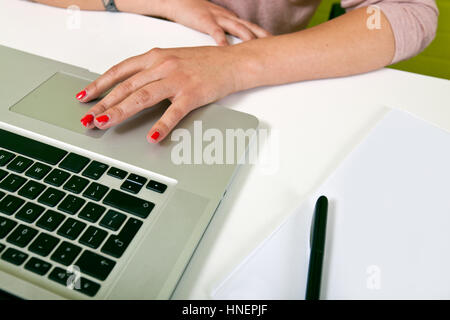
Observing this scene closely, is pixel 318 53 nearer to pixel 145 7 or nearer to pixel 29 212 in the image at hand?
pixel 145 7

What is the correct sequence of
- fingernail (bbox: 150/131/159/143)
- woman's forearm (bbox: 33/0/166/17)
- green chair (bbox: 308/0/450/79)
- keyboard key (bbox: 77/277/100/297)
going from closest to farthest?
keyboard key (bbox: 77/277/100/297) → fingernail (bbox: 150/131/159/143) → woman's forearm (bbox: 33/0/166/17) → green chair (bbox: 308/0/450/79)

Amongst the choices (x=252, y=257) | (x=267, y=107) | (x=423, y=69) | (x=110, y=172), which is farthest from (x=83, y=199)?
(x=423, y=69)

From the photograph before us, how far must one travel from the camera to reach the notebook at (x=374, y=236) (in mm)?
315

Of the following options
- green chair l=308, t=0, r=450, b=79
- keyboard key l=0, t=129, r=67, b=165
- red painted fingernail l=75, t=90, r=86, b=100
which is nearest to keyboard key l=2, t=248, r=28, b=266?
keyboard key l=0, t=129, r=67, b=165

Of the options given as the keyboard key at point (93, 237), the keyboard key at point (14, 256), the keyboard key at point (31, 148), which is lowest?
the keyboard key at point (14, 256)

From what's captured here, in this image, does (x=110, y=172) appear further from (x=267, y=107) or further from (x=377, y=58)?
(x=377, y=58)

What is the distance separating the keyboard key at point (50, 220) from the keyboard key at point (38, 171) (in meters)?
0.05

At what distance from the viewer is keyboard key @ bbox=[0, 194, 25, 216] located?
328 millimetres

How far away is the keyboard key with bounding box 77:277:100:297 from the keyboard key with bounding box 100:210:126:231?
0.17 ft

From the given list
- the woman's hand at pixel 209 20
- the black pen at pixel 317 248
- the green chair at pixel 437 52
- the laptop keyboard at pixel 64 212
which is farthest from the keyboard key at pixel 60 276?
the green chair at pixel 437 52

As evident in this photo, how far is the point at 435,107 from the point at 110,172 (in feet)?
1.46

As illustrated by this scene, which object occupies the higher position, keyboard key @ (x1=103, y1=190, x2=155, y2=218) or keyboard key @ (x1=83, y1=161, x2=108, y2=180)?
keyboard key @ (x1=83, y1=161, x2=108, y2=180)

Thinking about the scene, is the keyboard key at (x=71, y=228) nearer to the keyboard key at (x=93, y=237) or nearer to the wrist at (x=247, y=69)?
the keyboard key at (x=93, y=237)

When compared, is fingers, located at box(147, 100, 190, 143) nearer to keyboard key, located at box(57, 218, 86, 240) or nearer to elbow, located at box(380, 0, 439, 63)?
keyboard key, located at box(57, 218, 86, 240)
